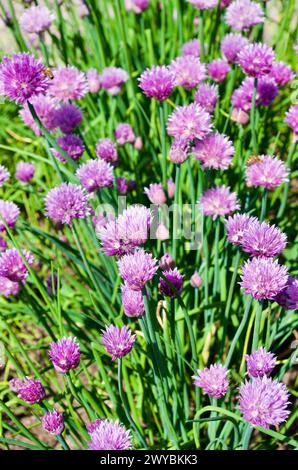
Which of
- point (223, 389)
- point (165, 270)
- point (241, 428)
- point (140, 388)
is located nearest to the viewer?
point (223, 389)

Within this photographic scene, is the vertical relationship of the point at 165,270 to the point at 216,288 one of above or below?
above

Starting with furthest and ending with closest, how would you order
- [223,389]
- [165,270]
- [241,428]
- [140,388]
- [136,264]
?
[140,388] < [241,428] < [165,270] < [223,389] < [136,264]

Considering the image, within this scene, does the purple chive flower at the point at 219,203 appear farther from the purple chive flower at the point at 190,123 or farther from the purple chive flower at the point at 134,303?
the purple chive flower at the point at 134,303

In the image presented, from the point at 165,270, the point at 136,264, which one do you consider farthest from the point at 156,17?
the point at 136,264

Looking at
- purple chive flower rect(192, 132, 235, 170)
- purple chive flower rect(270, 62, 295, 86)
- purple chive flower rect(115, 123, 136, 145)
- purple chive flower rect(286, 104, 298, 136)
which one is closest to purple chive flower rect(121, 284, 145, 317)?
purple chive flower rect(192, 132, 235, 170)

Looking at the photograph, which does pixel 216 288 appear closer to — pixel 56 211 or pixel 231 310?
pixel 231 310

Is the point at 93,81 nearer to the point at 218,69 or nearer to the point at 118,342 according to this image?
the point at 218,69
